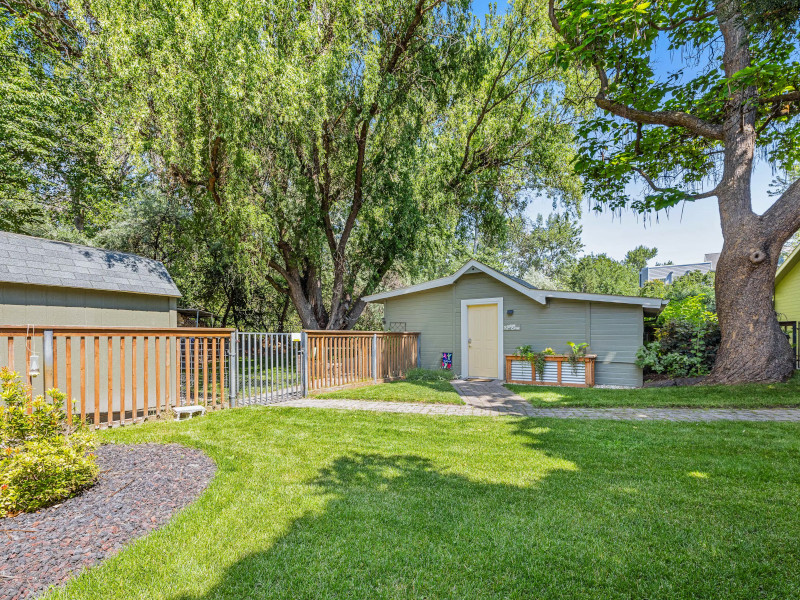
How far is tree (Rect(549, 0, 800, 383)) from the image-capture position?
7.18 meters

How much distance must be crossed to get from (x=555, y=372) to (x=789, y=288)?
9.71 meters

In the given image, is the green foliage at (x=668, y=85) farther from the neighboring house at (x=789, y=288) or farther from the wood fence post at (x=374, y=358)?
the wood fence post at (x=374, y=358)

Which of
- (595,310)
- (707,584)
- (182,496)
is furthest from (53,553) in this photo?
(595,310)

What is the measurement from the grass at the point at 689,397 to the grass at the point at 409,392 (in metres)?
1.59

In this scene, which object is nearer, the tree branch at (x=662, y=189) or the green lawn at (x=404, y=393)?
the green lawn at (x=404, y=393)

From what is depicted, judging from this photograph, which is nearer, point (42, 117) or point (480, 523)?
point (480, 523)

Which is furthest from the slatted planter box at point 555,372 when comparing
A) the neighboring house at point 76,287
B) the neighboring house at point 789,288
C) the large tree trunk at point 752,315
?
the neighboring house at point 76,287

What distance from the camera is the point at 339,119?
32.7ft

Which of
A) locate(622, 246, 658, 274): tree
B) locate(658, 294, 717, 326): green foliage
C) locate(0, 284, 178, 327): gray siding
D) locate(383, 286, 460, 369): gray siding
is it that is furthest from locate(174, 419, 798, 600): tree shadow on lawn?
locate(622, 246, 658, 274): tree

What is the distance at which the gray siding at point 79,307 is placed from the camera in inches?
244

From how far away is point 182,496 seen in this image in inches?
117

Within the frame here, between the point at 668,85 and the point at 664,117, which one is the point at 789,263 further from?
the point at 664,117

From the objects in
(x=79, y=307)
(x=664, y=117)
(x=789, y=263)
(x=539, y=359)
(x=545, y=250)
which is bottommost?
(x=539, y=359)

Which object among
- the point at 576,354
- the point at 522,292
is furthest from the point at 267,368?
the point at 576,354
